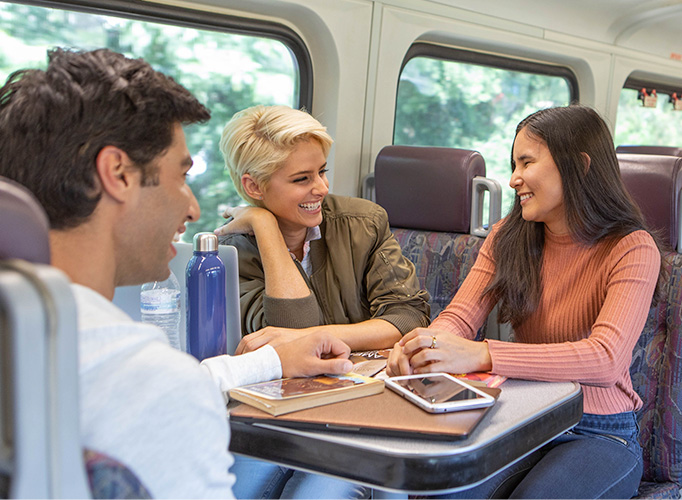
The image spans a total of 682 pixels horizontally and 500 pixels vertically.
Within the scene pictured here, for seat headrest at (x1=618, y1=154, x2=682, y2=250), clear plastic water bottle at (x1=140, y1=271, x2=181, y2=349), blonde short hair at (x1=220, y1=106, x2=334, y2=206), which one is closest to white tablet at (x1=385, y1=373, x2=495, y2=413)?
clear plastic water bottle at (x1=140, y1=271, x2=181, y2=349)

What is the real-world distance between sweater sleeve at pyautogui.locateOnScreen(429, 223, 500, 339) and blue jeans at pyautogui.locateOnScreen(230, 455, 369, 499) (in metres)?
0.56

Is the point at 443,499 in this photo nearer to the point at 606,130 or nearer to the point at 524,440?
the point at 524,440

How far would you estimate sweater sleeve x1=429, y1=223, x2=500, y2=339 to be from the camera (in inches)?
77.7

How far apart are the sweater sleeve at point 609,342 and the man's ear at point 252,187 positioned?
0.93 m

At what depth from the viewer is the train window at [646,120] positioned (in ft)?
16.0

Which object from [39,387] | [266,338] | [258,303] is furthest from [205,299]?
[39,387]

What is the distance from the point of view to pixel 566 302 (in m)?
1.86

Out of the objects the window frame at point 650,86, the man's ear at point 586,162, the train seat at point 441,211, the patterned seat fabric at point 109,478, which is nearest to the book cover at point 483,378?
the man's ear at point 586,162

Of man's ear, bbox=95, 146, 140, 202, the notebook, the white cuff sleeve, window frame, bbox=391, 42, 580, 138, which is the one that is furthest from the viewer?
window frame, bbox=391, 42, 580, 138

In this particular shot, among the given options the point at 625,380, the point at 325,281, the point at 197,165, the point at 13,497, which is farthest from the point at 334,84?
the point at 13,497

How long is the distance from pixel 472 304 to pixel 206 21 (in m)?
1.66

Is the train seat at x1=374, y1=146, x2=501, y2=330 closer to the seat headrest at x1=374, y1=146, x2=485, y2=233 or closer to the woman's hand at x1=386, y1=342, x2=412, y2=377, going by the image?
the seat headrest at x1=374, y1=146, x2=485, y2=233

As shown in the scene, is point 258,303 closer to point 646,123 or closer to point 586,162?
point 586,162

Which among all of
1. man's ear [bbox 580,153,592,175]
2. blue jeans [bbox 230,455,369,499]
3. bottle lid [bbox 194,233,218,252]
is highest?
man's ear [bbox 580,153,592,175]
